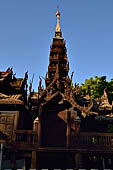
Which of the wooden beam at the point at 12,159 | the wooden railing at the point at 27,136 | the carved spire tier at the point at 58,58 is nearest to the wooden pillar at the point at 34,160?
the wooden railing at the point at 27,136

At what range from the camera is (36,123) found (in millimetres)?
14594

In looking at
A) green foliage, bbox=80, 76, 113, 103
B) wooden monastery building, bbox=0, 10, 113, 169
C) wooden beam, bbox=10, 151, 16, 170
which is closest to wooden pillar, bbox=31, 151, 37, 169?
wooden monastery building, bbox=0, 10, 113, 169

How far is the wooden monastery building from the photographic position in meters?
13.2

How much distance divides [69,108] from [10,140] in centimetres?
610

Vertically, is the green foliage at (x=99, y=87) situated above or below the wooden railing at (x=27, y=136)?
above

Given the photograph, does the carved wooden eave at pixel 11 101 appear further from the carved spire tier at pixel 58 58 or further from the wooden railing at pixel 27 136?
the carved spire tier at pixel 58 58

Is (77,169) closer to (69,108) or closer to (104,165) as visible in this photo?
(104,165)

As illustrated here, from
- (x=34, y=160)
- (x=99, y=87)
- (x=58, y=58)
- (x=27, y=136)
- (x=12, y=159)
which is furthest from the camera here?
(x=99, y=87)

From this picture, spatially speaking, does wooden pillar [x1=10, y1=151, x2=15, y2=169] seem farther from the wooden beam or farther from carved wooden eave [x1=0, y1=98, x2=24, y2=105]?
carved wooden eave [x1=0, y1=98, x2=24, y2=105]

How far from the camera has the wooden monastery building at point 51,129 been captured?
13219 millimetres

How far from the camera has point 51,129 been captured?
53.5 feet

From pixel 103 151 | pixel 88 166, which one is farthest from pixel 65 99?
pixel 88 166

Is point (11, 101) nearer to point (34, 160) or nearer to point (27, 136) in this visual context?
point (27, 136)

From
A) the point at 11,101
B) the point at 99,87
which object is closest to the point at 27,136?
the point at 11,101
